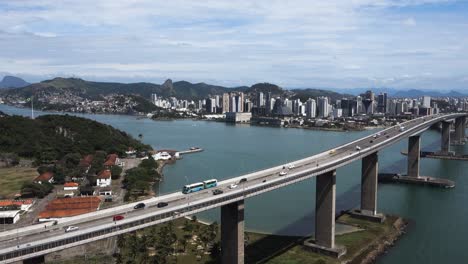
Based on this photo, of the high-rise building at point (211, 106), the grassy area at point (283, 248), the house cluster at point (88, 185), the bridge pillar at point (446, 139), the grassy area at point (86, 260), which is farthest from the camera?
the high-rise building at point (211, 106)

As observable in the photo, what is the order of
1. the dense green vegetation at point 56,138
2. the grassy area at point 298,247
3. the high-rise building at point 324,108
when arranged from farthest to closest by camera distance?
1. the high-rise building at point 324,108
2. the dense green vegetation at point 56,138
3. the grassy area at point 298,247

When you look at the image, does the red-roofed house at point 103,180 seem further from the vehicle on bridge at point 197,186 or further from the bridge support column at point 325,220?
the bridge support column at point 325,220

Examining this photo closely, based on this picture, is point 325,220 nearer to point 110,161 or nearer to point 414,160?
point 414,160

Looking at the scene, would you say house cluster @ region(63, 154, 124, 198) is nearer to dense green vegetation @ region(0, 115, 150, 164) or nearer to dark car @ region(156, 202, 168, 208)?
dense green vegetation @ region(0, 115, 150, 164)

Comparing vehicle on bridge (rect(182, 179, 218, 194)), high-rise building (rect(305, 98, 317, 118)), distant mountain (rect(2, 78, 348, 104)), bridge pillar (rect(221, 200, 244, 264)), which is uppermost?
distant mountain (rect(2, 78, 348, 104))

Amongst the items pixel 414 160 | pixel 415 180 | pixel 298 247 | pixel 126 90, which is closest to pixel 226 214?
pixel 298 247

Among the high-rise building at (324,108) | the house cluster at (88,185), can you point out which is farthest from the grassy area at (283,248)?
the high-rise building at (324,108)

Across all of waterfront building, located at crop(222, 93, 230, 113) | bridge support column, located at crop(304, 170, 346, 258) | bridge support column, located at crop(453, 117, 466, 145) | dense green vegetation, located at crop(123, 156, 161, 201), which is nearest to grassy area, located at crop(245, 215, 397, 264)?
bridge support column, located at crop(304, 170, 346, 258)
